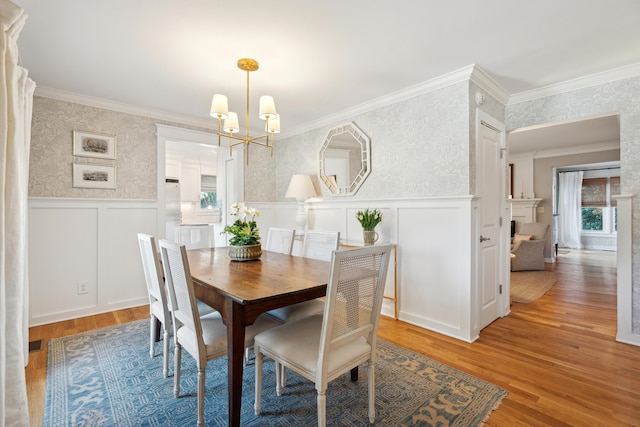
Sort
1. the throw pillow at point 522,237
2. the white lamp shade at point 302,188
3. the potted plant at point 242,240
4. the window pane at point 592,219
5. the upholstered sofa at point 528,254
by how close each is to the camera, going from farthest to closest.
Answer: the window pane at point 592,219 < the throw pillow at point 522,237 < the upholstered sofa at point 528,254 < the white lamp shade at point 302,188 < the potted plant at point 242,240

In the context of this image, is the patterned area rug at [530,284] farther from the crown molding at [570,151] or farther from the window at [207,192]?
the window at [207,192]

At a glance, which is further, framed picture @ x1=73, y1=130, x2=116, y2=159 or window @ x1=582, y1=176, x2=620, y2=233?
window @ x1=582, y1=176, x2=620, y2=233

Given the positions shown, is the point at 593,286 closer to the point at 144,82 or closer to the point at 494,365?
the point at 494,365

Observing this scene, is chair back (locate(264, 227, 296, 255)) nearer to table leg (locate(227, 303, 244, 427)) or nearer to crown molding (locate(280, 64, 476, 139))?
table leg (locate(227, 303, 244, 427))

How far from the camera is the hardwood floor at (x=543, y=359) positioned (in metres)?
1.67

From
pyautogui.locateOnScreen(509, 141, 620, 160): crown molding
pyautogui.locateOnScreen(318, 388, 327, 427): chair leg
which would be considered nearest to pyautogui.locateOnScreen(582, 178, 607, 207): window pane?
pyautogui.locateOnScreen(509, 141, 620, 160): crown molding

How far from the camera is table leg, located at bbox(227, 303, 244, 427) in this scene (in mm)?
1414

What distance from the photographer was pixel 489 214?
2.86 m

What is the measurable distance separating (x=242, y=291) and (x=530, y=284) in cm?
479

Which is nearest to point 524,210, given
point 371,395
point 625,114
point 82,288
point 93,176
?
point 625,114

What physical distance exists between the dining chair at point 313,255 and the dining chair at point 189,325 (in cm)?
21

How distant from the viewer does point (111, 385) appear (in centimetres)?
192

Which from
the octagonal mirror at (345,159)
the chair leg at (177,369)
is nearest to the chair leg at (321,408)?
the chair leg at (177,369)

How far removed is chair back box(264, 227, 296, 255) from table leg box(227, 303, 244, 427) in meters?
1.43
